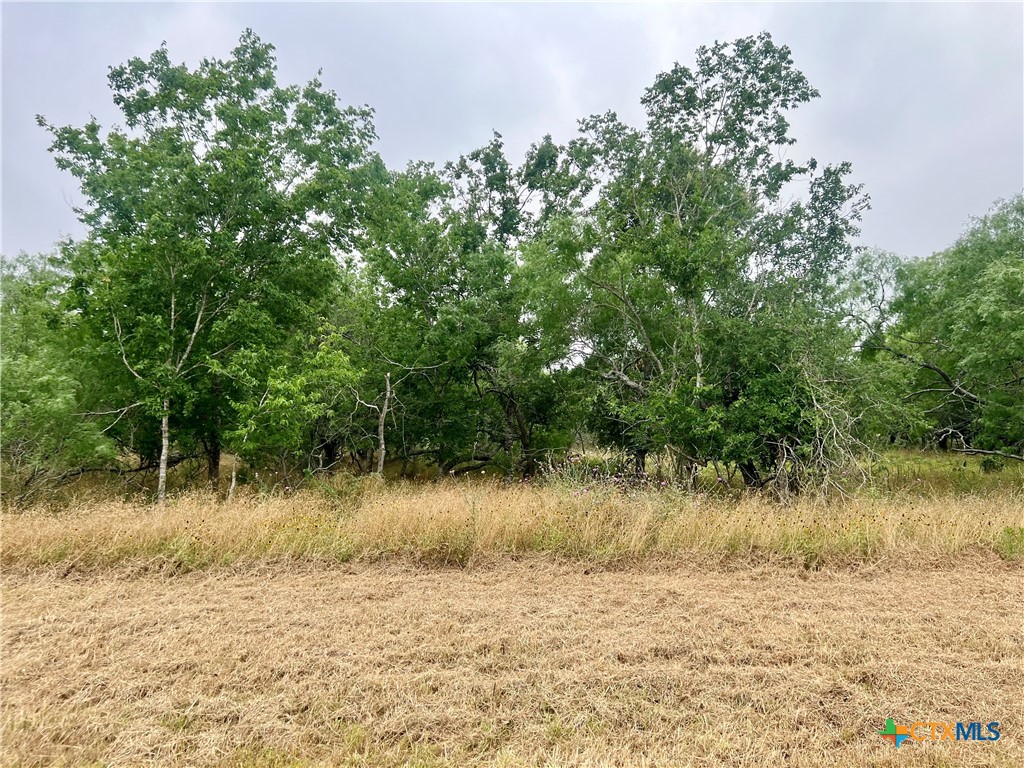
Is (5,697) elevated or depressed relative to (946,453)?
depressed

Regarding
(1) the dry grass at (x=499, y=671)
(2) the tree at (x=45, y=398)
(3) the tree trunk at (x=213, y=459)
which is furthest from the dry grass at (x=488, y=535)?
(3) the tree trunk at (x=213, y=459)

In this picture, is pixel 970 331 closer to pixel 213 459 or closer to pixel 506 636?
pixel 506 636

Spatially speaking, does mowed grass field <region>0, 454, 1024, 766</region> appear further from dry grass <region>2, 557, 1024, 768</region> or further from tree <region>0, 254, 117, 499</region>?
tree <region>0, 254, 117, 499</region>

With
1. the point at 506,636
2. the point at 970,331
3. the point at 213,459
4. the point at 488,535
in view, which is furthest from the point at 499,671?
the point at 970,331

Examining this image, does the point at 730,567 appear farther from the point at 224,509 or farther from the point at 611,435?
the point at 611,435

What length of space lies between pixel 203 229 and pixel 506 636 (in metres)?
9.90

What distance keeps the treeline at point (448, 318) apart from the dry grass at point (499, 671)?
478 centimetres

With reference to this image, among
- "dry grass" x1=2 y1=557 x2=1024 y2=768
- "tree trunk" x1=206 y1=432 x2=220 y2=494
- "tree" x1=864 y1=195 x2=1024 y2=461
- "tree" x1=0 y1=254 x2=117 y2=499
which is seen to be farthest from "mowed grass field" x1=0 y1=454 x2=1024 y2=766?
"tree" x1=864 y1=195 x2=1024 y2=461

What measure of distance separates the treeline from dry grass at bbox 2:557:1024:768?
478cm

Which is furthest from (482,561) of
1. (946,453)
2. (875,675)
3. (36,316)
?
(946,453)

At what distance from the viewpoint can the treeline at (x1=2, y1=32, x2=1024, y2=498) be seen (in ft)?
28.8

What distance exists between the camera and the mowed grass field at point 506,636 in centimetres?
249

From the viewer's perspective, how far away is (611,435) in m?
13.0

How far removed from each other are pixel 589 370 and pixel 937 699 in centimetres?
937
